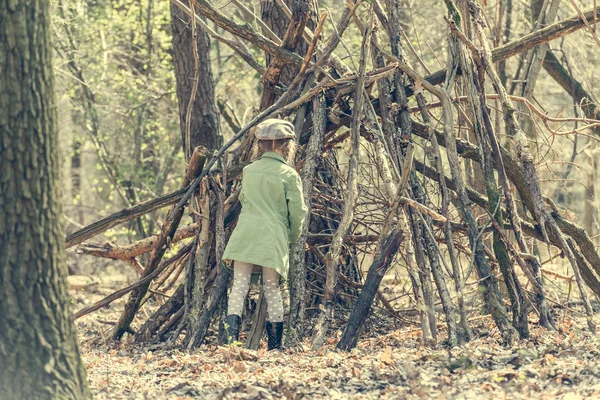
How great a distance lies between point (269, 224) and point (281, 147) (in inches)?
22.3

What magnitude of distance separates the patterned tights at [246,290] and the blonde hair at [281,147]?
0.81 m

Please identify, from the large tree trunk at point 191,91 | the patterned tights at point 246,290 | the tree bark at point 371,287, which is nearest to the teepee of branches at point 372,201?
the tree bark at point 371,287

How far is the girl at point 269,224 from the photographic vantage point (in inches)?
235

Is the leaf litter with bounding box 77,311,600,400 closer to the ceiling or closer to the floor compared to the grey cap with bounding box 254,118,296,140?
closer to the floor

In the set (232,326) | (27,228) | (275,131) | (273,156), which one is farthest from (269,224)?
(27,228)

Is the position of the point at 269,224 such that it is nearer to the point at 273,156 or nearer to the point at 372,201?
the point at 273,156

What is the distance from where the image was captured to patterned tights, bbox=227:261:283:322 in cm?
612

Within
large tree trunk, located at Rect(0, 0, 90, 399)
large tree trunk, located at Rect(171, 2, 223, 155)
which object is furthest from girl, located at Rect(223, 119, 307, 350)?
large tree trunk, located at Rect(171, 2, 223, 155)

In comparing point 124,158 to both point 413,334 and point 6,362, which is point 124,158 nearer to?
point 413,334

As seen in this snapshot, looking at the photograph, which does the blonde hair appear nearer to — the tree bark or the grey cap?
the grey cap

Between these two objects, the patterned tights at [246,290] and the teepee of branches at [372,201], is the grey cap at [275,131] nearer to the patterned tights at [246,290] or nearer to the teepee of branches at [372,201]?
the teepee of branches at [372,201]

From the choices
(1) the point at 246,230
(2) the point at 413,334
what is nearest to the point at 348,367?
(1) the point at 246,230

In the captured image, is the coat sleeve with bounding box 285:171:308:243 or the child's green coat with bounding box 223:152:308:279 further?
the coat sleeve with bounding box 285:171:308:243

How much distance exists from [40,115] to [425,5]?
11608mm
